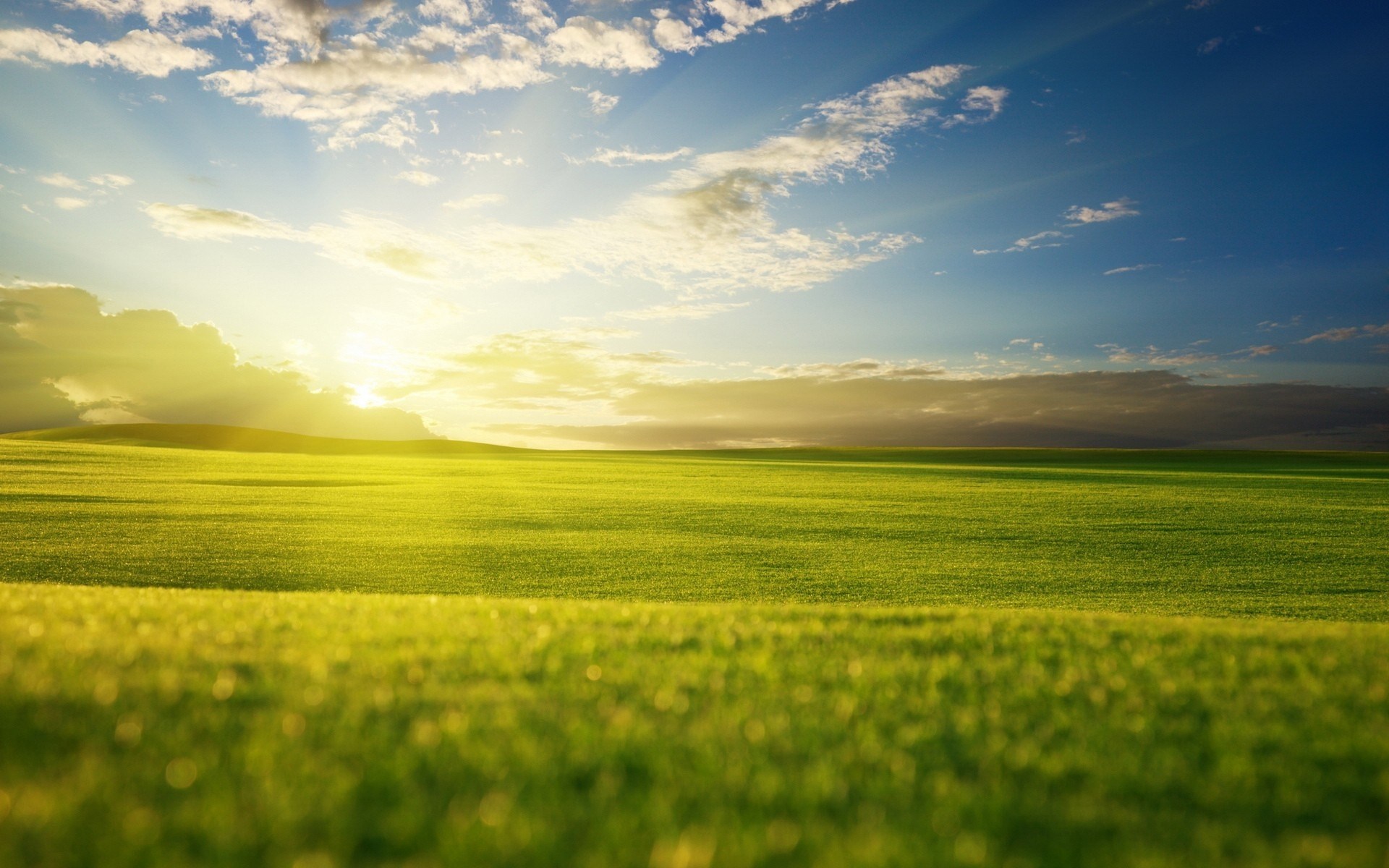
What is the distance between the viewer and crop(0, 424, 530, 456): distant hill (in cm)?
7612

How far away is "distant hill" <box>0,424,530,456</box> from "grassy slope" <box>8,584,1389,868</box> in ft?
235

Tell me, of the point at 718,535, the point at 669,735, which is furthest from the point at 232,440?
the point at 669,735

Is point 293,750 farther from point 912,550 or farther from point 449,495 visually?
point 449,495

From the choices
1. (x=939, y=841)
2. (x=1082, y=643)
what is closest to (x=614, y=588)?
(x=1082, y=643)

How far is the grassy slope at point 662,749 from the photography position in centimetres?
328

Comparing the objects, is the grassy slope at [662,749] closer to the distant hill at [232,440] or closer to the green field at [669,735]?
the green field at [669,735]

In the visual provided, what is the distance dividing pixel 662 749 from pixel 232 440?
93.5 meters

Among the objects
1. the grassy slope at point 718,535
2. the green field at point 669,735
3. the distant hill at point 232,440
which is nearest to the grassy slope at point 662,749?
the green field at point 669,735

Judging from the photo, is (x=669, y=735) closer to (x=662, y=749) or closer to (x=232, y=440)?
(x=662, y=749)

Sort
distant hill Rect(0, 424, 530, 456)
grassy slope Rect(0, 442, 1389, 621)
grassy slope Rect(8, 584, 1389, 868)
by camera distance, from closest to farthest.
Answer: grassy slope Rect(8, 584, 1389, 868)
grassy slope Rect(0, 442, 1389, 621)
distant hill Rect(0, 424, 530, 456)

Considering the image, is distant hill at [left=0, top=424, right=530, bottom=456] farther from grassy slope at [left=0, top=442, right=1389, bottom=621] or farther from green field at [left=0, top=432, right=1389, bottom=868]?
green field at [left=0, top=432, right=1389, bottom=868]

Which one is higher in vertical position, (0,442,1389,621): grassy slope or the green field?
the green field

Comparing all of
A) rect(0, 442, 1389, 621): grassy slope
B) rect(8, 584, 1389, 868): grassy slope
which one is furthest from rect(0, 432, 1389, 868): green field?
rect(0, 442, 1389, 621): grassy slope

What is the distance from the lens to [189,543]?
21781 mm
